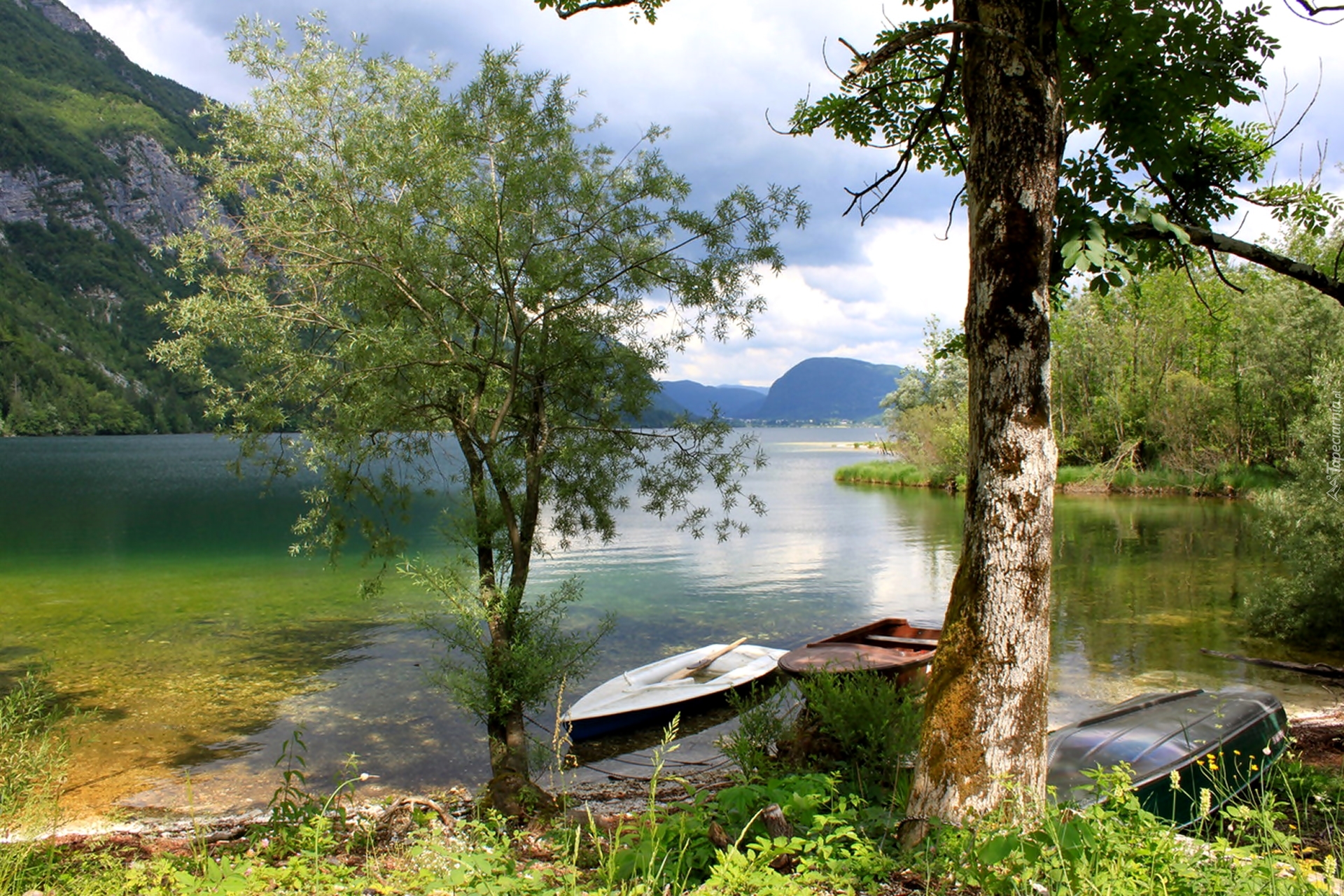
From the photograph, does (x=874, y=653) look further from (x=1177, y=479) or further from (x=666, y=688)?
(x=1177, y=479)

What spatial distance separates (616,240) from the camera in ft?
30.6

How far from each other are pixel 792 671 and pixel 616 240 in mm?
5460

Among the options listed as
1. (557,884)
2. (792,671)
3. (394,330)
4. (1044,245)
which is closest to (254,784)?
(394,330)

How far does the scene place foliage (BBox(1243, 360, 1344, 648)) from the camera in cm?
1241

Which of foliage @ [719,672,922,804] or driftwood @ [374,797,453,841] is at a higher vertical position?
foliage @ [719,672,922,804]

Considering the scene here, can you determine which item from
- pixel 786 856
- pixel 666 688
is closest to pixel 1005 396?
pixel 786 856

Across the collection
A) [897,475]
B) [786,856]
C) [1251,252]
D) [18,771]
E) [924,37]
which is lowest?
[18,771]

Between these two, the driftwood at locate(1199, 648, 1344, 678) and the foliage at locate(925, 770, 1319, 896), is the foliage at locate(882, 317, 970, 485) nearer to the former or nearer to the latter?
the driftwood at locate(1199, 648, 1344, 678)

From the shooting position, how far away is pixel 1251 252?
4.71 m

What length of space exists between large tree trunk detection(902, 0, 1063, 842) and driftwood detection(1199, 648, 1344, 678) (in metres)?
10.9

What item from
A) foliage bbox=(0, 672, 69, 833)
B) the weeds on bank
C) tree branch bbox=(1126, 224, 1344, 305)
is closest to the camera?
the weeds on bank

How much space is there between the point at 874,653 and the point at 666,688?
361 cm

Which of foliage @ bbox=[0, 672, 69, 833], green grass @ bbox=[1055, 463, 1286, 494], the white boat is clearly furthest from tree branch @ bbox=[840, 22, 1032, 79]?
green grass @ bbox=[1055, 463, 1286, 494]

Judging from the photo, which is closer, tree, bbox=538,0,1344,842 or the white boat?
tree, bbox=538,0,1344,842
